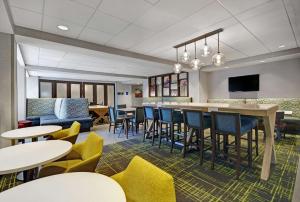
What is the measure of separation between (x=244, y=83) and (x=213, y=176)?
469 cm

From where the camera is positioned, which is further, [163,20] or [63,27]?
[63,27]

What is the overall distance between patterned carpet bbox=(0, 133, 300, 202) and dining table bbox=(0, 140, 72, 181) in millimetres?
1132

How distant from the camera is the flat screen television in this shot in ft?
17.9

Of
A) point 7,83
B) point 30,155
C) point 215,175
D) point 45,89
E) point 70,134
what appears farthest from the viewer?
point 45,89

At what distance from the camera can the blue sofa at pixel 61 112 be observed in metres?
5.21

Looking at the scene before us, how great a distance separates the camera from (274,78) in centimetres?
508

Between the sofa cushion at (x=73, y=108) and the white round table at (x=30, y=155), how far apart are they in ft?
13.2

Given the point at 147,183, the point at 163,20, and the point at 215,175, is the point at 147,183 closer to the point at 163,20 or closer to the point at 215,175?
the point at 215,175

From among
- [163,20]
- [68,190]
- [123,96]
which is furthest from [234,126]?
[123,96]

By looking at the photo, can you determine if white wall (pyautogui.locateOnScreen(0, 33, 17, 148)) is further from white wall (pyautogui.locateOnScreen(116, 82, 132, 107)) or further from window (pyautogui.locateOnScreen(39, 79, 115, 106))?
white wall (pyautogui.locateOnScreen(116, 82, 132, 107))

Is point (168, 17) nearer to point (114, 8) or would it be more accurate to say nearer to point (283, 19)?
point (114, 8)

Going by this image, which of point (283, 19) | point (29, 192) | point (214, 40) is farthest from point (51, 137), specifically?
point (283, 19)

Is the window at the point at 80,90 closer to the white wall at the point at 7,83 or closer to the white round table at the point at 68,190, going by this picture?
the white wall at the point at 7,83

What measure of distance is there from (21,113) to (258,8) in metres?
7.64
